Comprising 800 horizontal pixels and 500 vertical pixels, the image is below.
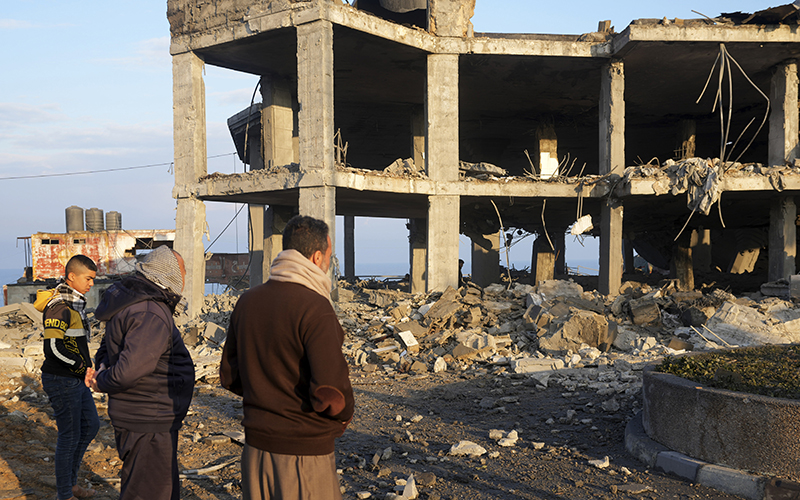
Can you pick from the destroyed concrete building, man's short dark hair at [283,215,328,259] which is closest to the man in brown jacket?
man's short dark hair at [283,215,328,259]

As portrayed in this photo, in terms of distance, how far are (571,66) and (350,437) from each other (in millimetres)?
10925

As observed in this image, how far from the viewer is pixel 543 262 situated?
21094 millimetres

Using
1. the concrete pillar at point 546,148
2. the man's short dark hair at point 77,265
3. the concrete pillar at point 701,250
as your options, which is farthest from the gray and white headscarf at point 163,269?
the concrete pillar at point 701,250

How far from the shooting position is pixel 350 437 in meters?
5.43

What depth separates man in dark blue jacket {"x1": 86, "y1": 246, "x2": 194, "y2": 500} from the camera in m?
2.58

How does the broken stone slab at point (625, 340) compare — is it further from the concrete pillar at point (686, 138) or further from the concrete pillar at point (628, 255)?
the concrete pillar at point (628, 255)

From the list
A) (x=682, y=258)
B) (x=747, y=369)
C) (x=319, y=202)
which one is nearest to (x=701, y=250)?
(x=682, y=258)

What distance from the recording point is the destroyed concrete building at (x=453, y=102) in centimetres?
1145

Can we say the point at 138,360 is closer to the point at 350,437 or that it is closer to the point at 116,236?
the point at 350,437

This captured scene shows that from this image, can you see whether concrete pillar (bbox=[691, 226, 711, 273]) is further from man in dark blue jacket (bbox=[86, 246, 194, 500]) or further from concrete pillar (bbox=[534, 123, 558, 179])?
man in dark blue jacket (bbox=[86, 246, 194, 500])

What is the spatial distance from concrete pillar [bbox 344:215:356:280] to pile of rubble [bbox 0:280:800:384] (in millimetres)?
11435

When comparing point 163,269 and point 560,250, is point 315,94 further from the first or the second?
point 560,250

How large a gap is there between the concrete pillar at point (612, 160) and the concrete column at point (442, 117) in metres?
3.51

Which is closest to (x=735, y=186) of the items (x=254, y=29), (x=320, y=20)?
(x=320, y=20)
